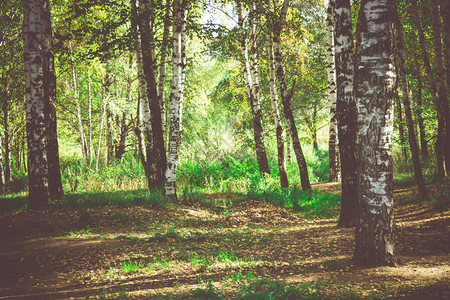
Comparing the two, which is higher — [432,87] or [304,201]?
[432,87]

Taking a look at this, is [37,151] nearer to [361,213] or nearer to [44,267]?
[44,267]

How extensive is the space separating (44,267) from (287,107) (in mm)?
8237

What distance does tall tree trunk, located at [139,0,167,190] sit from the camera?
340 inches

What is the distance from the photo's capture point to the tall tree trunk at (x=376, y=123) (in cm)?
382

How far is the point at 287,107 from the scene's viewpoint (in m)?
10.0

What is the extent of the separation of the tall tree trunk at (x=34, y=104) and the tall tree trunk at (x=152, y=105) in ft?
9.00

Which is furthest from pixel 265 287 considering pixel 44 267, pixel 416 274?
pixel 44 267

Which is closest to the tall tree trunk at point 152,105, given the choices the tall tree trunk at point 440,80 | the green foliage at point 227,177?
the green foliage at point 227,177

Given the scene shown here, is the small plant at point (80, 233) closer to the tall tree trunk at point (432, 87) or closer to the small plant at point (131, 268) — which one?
the small plant at point (131, 268)

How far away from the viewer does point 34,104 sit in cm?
707

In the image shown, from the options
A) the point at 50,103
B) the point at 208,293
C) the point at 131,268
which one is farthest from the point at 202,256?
the point at 50,103

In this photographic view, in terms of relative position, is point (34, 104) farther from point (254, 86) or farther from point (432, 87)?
point (432, 87)

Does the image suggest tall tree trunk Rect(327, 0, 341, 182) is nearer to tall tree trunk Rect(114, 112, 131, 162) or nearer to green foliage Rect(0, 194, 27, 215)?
green foliage Rect(0, 194, 27, 215)

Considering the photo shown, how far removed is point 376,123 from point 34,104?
763 centimetres
